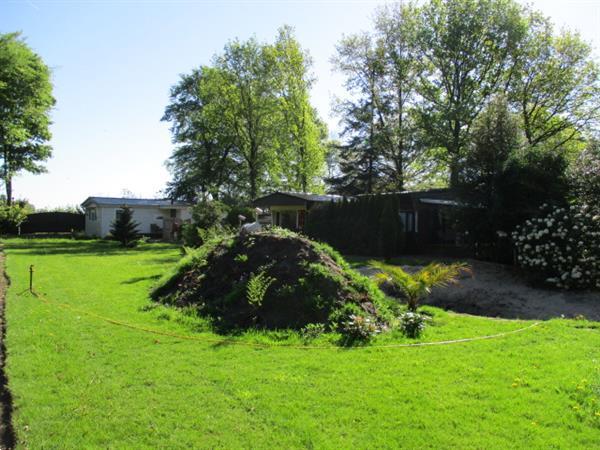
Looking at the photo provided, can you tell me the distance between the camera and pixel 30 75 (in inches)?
1065

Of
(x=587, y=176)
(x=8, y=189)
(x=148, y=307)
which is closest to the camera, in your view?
(x=148, y=307)

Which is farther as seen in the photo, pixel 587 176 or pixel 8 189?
pixel 8 189

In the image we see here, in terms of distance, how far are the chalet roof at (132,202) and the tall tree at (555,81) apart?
27416 millimetres

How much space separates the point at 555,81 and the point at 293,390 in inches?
1074

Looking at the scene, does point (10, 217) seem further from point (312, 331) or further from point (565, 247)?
point (565, 247)

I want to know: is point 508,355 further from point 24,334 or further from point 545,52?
point 545,52

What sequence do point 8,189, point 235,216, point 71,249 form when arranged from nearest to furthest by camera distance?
point 235,216 → point 71,249 → point 8,189

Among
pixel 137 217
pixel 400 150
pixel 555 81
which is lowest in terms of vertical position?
pixel 137 217

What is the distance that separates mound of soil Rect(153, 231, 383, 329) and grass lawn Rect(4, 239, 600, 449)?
70 centimetres

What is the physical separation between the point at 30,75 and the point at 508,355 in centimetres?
3106

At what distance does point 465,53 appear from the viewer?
25250 millimetres

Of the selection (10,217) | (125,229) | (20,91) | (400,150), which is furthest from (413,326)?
(10,217)

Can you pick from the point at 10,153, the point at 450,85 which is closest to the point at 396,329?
the point at 450,85

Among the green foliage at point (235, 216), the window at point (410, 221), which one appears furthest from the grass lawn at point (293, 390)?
the green foliage at point (235, 216)
